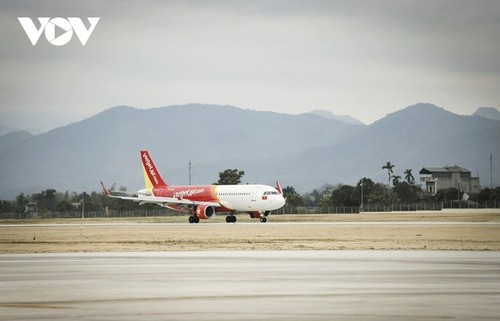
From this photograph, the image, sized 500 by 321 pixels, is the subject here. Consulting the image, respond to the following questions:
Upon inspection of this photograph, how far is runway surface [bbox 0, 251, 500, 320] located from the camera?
20938 mm

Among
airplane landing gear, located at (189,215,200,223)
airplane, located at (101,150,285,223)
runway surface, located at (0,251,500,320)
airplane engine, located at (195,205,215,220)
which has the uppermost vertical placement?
airplane, located at (101,150,285,223)

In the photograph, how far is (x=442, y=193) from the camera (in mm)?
195625

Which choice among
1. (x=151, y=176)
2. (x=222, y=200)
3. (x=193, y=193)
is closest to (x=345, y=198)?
(x=151, y=176)

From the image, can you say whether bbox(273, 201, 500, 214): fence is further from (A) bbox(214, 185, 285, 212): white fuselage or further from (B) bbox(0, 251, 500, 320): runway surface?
(B) bbox(0, 251, 500, 320): runway surface

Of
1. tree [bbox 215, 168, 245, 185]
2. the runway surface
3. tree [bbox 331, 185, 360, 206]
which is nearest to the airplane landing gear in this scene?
the runway surface

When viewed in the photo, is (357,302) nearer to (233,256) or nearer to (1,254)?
(233,256)

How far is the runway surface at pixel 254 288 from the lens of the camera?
2094cm

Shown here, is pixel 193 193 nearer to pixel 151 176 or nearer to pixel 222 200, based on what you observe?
pixel 222 200

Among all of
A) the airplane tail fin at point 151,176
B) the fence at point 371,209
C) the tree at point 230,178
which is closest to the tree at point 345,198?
the fence at point 371,209

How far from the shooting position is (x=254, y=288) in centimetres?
2589

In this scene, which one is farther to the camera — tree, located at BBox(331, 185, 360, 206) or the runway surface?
tree, located at BBox(331, 185, 360, 206)

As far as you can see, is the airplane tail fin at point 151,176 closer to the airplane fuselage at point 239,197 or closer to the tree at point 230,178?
the airplane fuselage at point 239,197

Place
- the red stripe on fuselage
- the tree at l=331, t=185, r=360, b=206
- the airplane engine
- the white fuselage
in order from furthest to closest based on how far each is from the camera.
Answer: the tree at l=331, t=185, r=360, b=206 → the red stripe on fuselage → the airplane engine → the white fuselage

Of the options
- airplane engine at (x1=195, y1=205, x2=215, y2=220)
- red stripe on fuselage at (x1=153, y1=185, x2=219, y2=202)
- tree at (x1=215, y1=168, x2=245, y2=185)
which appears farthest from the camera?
tree at (x1=215, y1=168, x2=245, y2=185)
